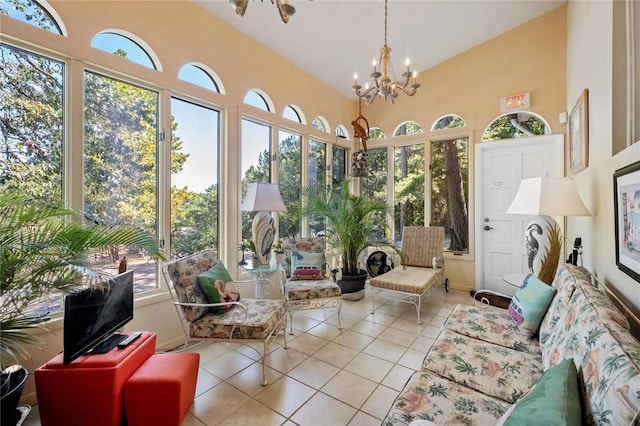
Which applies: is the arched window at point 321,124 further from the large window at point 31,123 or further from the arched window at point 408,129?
the large window at point 31,123

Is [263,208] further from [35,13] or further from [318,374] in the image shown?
[35,13]

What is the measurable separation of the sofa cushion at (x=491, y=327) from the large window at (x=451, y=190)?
2.22 meters

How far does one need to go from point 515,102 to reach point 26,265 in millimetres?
5113

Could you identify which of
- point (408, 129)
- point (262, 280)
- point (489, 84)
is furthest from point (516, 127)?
point (262, 280)

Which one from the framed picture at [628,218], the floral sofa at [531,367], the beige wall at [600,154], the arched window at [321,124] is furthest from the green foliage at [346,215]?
the framed picture at [628,218]

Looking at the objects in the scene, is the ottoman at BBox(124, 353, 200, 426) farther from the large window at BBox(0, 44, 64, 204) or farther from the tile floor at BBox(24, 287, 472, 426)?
the large window at BBox(0, 44, 64, 204)

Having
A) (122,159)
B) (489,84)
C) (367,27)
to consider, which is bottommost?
(122,159)

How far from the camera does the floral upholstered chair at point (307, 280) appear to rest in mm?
2980

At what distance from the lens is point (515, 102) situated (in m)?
3.91

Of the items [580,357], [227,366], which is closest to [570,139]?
[580,357]

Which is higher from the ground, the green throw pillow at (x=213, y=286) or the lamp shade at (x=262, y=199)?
the lamp shade at (x=262, y=199)

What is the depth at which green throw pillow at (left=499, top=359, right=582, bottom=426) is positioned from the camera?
2.63ft

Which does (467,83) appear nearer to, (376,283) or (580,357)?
(376,283)

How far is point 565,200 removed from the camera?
7.38 ft
